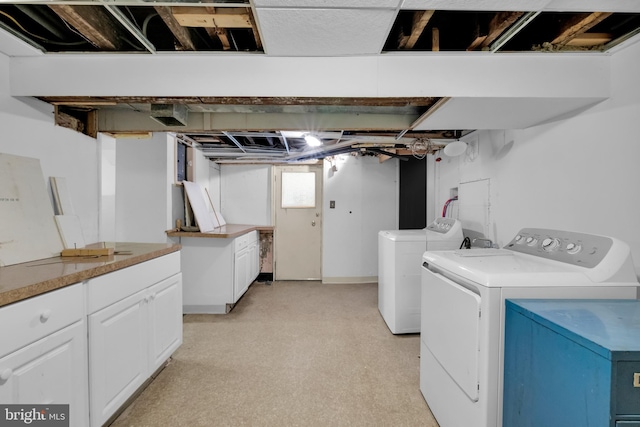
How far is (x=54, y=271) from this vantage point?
52.4 inches

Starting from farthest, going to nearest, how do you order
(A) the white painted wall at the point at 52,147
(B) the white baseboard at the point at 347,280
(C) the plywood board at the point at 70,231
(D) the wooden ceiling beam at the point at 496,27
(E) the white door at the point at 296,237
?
(E) the white door at the point at 296,237, (B) the white baseboard at the point at 347,280, (C) the plywood board at the point at 70,231, (A) the white painted wall at the point at 52,147, (D) the wooden ceiling beam at the point at 496,27

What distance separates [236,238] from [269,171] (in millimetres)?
1719

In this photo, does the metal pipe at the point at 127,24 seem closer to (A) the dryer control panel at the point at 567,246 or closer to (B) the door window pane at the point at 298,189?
(A) the dryer control panel at the point at 567,246

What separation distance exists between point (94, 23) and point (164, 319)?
72.8 inches

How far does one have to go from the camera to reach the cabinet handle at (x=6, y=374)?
39.1 inches

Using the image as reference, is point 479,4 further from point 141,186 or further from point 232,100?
point 141,186

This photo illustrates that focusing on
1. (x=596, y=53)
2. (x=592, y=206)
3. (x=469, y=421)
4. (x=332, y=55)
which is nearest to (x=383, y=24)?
(x=332, y=55)

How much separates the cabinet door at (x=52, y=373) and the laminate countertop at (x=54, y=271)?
21cm

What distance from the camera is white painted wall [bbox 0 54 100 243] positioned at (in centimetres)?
163

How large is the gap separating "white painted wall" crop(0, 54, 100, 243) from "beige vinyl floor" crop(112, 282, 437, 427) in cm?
130

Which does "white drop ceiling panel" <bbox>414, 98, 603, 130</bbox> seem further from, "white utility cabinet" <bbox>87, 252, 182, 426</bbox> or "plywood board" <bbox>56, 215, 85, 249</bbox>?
"plywood board" <bbox>56, 215, 85, 249</bbox>

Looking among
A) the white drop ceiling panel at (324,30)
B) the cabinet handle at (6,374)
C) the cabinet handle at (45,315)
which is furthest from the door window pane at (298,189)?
the cabinet handle at (6,374)

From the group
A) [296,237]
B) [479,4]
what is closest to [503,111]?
[479,4]

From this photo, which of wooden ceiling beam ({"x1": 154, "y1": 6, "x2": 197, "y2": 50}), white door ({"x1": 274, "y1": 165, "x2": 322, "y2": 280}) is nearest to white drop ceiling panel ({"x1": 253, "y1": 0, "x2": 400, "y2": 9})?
wooden ceiling beam ({"x1": 154, "y1": 6, "x2": 197, "y2": 50})
